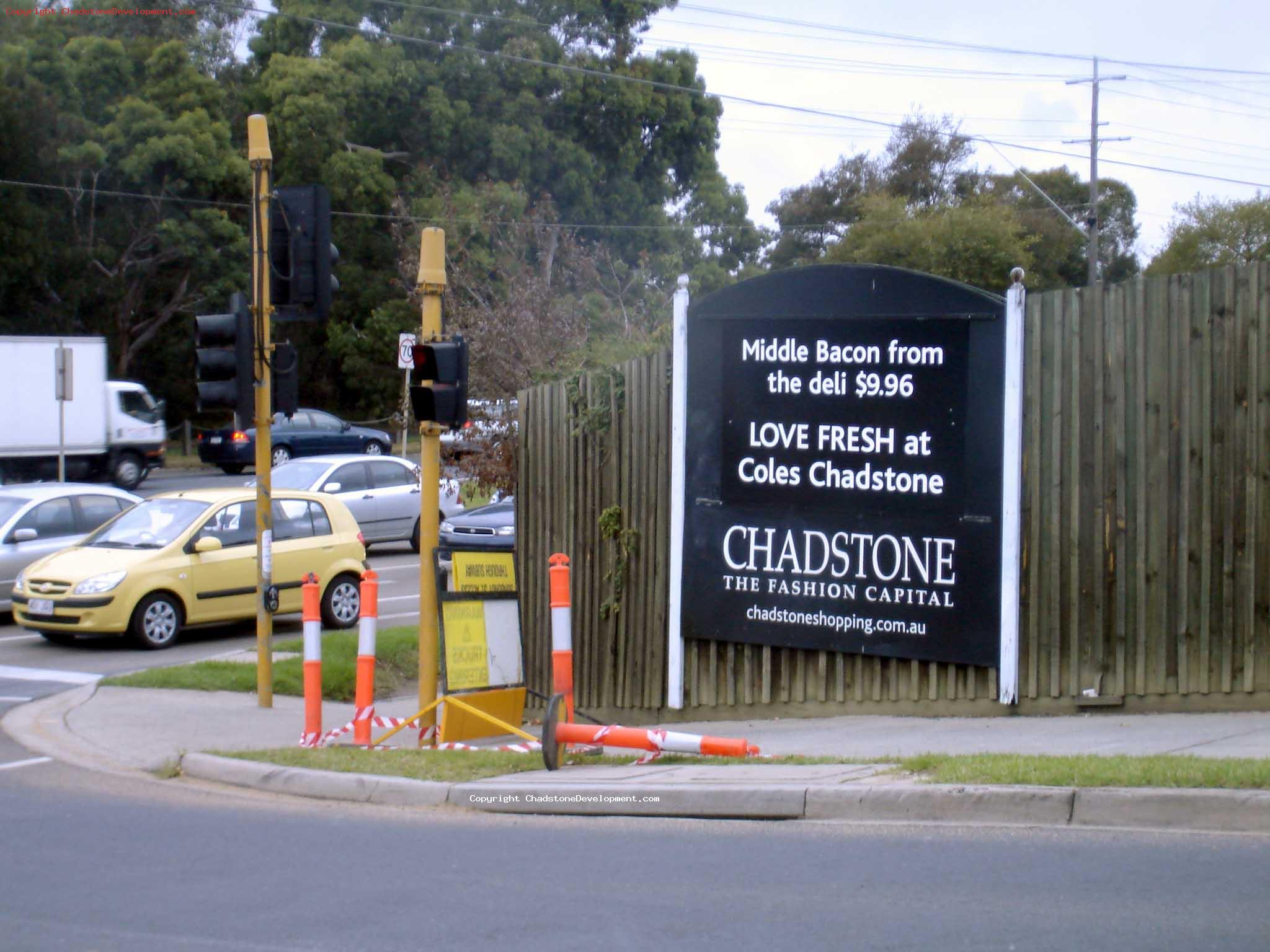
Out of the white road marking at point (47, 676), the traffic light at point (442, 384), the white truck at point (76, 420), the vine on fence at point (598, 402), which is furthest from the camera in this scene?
the white truck at point (76, 420)

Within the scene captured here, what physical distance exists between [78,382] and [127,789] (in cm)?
2335

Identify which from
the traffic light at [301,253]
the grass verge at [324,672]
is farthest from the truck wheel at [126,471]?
the traffic light at [301,253]

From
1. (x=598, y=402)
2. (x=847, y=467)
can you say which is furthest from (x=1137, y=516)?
(x=598, y=402)

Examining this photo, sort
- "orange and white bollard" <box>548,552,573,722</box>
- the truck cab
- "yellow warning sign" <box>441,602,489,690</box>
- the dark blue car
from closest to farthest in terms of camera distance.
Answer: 1. "orange and white bollard" <box>548,552,573,722</box>
2. "yellow warning sign" <box>441,602,489,690</box>
3. the truck cab
4. the dark blue car

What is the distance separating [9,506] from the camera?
15.6 m

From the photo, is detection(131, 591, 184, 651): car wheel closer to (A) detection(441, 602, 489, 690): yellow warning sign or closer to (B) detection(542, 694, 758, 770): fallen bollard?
(A) detection(441, 602, 489, 690): yellow warning sign

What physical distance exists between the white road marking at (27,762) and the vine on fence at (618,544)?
421 centimetres

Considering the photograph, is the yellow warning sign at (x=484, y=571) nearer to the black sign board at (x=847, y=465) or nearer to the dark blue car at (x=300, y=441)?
the black sign board at (x=847, y=465)

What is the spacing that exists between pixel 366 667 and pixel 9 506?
8.63 metres

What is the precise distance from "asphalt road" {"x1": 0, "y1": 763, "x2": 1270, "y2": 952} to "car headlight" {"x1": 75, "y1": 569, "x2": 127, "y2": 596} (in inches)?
258

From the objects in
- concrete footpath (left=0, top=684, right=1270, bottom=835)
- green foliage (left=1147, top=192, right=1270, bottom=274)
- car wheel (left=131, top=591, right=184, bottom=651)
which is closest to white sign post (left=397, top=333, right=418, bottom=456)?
concrete footpath (left=0, top=684, right=1270, bottom=835)

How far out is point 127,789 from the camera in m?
8.16

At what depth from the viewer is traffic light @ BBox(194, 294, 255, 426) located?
10.2 m

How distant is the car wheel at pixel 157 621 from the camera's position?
13805mm
